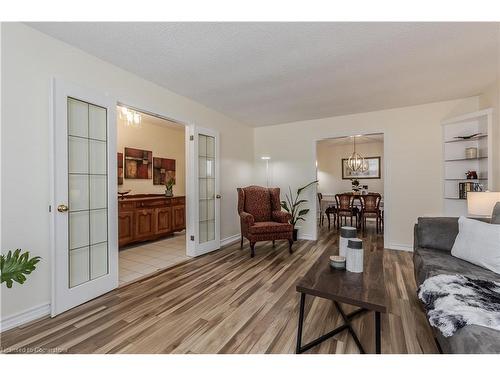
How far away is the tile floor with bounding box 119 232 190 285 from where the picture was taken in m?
2.85

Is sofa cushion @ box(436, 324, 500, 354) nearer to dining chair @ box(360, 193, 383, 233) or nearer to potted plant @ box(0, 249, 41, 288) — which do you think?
potted plant @ box(0, 249, 41, 288)

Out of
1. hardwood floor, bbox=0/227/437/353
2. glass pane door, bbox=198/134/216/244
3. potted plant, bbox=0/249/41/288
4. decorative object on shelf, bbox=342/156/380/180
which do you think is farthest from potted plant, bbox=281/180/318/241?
potted plant, bbox=0/249/41/288

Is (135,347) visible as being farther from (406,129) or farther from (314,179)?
(406,129)

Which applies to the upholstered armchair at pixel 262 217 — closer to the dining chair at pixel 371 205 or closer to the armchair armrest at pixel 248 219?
the armchair armrest at pixel 248 219

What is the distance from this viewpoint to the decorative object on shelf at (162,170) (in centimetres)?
510

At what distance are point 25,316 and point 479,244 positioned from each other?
3.66 meters

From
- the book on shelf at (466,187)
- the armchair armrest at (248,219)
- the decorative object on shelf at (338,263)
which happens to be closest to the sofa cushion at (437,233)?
the decorative object on shelf at (338,263)

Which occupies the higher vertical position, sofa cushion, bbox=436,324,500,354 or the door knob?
the door knob

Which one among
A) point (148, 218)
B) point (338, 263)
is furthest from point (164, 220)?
point (338, 263)

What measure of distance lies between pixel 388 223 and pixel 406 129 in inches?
62.8

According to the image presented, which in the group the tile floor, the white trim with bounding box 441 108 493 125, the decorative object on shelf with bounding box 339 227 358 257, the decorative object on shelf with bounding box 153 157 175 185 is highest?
the white trim with bounding box 441 108 493 125

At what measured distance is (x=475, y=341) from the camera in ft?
3.26

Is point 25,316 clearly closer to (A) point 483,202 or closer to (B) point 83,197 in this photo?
(B) point 83,197

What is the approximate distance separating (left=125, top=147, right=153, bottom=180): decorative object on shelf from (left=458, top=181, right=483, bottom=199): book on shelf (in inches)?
218
